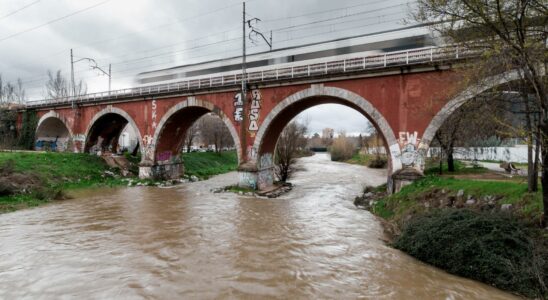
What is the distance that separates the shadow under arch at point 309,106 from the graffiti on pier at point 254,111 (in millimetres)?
429

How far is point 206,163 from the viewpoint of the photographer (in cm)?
3403

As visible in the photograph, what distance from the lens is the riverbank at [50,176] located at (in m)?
13.8

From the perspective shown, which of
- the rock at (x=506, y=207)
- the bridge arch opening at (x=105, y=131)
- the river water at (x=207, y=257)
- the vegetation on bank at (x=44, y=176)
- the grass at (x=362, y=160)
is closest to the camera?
the river water at (x=207, y=257)

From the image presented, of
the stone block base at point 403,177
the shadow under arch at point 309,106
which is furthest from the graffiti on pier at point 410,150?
the stone block base at point 403,177

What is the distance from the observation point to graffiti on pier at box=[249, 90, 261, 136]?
58.7 ft

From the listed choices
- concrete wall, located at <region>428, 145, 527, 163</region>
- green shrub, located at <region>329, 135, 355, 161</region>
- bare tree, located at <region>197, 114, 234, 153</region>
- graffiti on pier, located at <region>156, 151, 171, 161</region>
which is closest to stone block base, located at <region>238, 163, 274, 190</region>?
graffiti on pier, located at <region>156, 151, 171, 161</region>

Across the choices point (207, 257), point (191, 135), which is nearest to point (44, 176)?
point (207, 257)

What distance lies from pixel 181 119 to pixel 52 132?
61.1ft

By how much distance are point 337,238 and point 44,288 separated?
22.9ft

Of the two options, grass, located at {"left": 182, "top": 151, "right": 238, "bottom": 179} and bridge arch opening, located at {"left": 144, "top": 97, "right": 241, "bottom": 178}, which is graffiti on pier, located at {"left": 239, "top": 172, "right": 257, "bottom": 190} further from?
grass, located at {"left": 182, "top": 151, "right": 238, "bottom": 179}

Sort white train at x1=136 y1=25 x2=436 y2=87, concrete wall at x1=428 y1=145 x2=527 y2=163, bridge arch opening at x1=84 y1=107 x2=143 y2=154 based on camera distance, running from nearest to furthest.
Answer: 1. white train at x1=136 y1=25 x2=436 y2=87
2. concrete wall at x1=428 y1=145 x2=527 y2=163
3. bridge arch opening at x1=84 y1=107 x2=143 y2=154

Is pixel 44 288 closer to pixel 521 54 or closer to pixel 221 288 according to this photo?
pixel 221 288

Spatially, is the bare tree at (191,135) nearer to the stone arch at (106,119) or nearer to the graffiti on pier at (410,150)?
the stone arch at (106,119)

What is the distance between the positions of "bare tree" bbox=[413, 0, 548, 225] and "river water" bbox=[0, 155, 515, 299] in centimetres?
367
